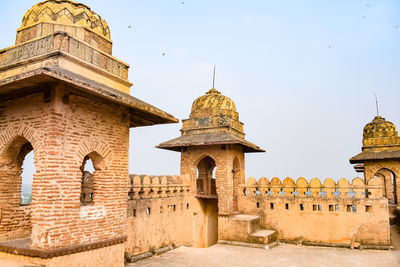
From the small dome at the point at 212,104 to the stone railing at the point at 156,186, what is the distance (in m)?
3.55

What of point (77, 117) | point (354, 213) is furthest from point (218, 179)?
point (77, 117)

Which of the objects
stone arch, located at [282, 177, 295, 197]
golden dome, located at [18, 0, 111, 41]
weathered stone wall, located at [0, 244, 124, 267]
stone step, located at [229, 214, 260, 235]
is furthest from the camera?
stone arch, located at [282, 177, 295, 197]

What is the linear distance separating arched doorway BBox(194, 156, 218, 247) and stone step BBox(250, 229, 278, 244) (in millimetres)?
2553

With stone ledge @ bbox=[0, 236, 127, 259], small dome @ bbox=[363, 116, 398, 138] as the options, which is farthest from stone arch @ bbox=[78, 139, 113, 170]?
small dome @ bbox=[363, 116, 398, 138]

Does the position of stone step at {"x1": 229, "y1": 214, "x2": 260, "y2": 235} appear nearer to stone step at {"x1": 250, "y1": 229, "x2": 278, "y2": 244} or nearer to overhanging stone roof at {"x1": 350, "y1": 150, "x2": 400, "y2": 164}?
stone step at {"x1": 250, "y1": 229, "x2": 278, "y2": 244}

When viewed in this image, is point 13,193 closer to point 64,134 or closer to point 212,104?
point 64,134

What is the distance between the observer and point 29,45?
6.33m

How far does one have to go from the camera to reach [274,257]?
9.72 meters

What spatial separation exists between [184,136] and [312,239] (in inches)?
284

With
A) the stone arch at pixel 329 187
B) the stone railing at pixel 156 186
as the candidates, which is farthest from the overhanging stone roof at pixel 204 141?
the stone arch at pixel 329 187

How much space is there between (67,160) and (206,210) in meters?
10.1

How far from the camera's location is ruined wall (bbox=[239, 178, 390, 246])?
11125 millimetres

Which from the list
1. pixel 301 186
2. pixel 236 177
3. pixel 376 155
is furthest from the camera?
pixel 376 155

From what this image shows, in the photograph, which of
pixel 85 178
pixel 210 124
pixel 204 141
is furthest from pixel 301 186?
pixel 85 178
